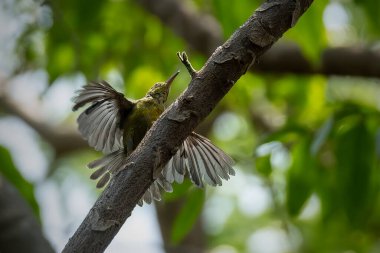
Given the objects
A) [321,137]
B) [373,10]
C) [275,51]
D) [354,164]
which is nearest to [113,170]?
[321,137]

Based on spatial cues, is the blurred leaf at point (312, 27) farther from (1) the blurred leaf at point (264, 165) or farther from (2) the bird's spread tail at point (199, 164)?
(2) the bird's spread tail at point (199, 164)

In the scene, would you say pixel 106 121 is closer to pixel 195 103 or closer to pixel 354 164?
pixel 195 103

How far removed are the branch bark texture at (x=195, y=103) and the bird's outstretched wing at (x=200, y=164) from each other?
0.56 metres

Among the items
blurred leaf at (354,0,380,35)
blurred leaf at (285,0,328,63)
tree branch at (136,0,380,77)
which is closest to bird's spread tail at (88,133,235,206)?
blurred leaf at (285,0,328,63)

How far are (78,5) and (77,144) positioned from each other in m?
2.90

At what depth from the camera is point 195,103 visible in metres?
1.85

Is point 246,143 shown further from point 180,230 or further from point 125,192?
point 125,192

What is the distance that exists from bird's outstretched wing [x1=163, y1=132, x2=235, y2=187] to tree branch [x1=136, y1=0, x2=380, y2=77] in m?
1.99

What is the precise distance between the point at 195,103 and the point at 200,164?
62 cm

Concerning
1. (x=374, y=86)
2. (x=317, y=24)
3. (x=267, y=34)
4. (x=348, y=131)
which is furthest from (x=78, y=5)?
(x=374, y=86)

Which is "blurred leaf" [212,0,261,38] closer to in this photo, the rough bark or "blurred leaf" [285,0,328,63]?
"blurred leaf" [285,0,328,63]

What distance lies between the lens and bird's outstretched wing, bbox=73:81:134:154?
2.66 meters

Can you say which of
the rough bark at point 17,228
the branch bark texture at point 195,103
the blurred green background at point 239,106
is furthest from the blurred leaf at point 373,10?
the rough bark at point 17,228

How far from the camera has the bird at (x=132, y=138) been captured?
244 centimetres
